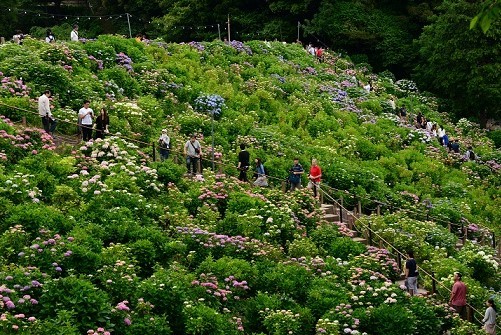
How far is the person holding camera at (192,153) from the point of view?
2633 centimetres

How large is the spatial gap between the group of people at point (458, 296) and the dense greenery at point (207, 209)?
1.13 feet

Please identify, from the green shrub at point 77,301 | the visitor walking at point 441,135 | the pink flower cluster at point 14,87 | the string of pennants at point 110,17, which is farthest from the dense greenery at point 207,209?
the string of pennants at point 110,17

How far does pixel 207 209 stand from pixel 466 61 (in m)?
26.4

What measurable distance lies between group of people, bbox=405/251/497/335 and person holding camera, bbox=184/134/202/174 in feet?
20.2

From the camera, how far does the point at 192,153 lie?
86.6ft

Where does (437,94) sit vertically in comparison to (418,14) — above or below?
below

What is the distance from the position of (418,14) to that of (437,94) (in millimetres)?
6261

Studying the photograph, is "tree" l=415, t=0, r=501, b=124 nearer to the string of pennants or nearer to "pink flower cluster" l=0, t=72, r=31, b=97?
the string of pennants

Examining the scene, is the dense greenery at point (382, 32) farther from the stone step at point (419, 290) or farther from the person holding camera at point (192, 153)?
the stone step at point (419, 290)

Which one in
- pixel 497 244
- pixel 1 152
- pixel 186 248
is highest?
pixel 1 152

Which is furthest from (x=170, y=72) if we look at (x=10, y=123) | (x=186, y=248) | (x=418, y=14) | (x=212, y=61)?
(x=418, y=14)

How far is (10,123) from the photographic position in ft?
82.7

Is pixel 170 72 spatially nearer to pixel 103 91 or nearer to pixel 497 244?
pixel 103 91

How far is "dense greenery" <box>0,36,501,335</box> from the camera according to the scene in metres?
19.0
